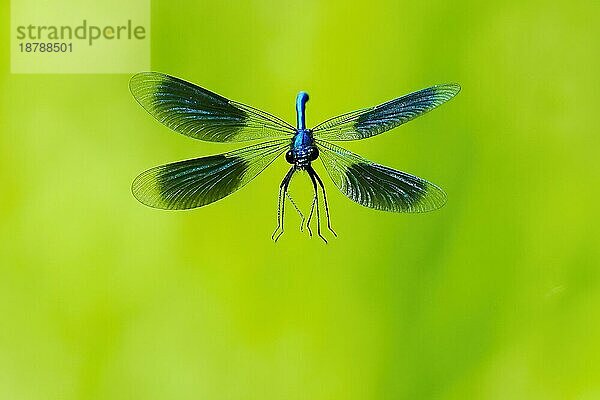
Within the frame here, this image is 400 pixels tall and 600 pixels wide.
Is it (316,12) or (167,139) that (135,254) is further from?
(316,12)

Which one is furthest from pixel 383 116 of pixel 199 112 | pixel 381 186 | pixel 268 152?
pixel 199 112

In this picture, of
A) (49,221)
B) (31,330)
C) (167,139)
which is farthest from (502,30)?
(31,330)

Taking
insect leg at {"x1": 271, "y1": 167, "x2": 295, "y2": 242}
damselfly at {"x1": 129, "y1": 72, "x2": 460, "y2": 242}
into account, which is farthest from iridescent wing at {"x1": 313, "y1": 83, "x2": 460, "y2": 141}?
insect leg at {"x1": 271, "y1": 167, "x2": 295, "y2": 242}

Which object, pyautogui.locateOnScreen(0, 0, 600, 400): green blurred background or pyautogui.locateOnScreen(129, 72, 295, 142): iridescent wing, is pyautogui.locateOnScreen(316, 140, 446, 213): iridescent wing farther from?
pyautogui.locateOnScreen(129, 72, 295, 142): iridescent wing

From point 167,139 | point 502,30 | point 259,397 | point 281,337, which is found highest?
point 502,30

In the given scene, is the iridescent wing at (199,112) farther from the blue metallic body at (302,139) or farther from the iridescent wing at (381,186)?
the iridescent wing at (381,186)

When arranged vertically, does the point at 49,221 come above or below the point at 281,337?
above

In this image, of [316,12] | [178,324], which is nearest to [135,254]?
[178,324]

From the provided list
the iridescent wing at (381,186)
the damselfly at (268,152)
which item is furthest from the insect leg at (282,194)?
the iridescent wing at (381,186)
